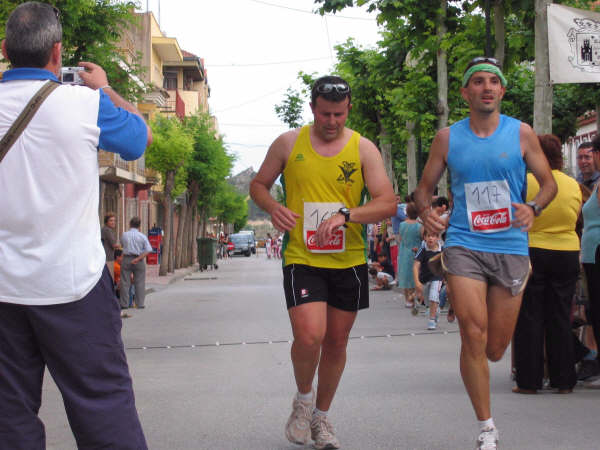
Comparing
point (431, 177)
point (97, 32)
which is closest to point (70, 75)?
point (431, 177)

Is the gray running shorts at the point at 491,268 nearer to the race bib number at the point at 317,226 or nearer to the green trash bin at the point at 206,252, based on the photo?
the race bib number at the point at 317,226

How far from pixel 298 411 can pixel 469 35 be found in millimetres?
13916

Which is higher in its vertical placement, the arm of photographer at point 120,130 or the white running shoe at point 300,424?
the arm of photographer at point 120,130

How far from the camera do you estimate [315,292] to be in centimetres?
534

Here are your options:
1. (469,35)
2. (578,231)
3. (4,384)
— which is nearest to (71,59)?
(469,35)

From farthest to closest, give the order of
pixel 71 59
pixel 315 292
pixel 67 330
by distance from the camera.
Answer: pixel 71 59
pixel 315 292
pixel 67 330

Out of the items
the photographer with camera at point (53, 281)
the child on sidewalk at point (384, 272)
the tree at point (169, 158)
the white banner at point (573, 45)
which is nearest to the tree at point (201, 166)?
the tree at point (169, 158)

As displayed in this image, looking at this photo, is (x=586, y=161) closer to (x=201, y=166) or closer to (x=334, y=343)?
(x=334, y=343)

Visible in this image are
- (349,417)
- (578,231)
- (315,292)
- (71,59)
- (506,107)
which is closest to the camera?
(315,292)

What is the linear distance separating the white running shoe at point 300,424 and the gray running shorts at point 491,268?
3.54ft

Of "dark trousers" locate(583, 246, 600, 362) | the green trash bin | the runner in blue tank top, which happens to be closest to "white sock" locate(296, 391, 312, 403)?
the runner in blue tank top

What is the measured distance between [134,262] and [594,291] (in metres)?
13.6

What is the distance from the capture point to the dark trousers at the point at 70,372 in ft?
11.0

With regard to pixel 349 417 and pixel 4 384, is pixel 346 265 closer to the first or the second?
pixel 349 417
